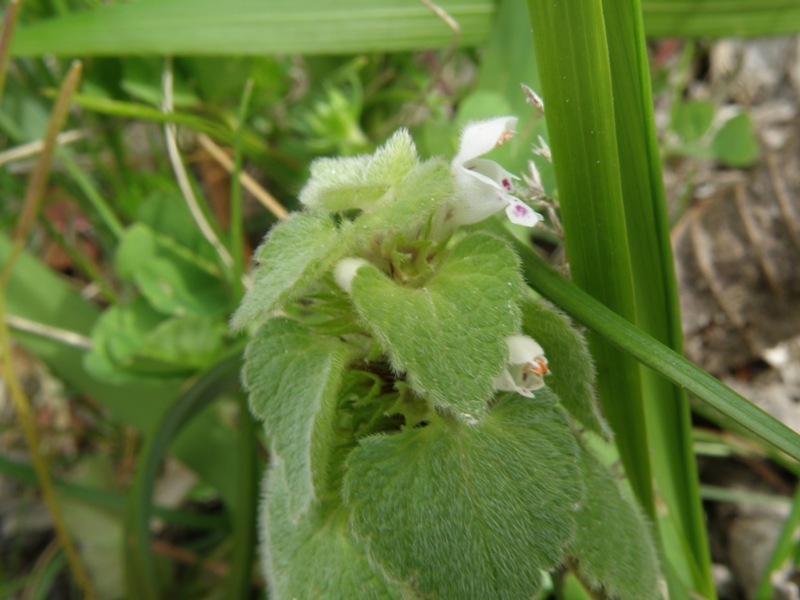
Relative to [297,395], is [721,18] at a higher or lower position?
higher

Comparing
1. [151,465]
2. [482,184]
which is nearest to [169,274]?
[151,465]

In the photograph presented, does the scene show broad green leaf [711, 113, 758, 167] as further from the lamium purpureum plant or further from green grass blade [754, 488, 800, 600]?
the lamium purpureum plant

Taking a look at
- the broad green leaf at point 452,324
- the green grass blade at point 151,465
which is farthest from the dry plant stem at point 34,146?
the broad green leaf at point 452,324

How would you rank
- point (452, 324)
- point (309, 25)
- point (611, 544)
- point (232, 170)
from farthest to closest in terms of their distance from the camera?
point (232, 170) → point (309, 25) → point (611, 544) → point (452, 324)

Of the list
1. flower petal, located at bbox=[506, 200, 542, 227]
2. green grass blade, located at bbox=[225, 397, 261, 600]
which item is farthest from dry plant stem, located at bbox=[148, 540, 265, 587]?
flower petal, located at bbox=[506, 200, 542, 227]

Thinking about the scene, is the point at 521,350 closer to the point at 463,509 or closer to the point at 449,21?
the point at 463,509
